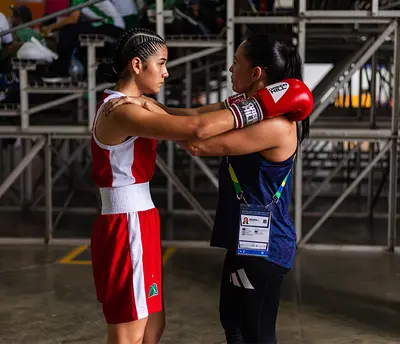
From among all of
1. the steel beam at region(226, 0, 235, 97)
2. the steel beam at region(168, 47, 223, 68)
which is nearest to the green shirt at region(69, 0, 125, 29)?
the steel beam at region(168, 47, 223, 68)

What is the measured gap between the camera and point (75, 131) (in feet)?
24.6

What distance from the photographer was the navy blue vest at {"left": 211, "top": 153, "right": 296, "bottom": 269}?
8.87ft

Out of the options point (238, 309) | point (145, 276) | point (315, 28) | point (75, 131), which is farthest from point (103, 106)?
point (315, 28)

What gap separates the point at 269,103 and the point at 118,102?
0.65 metres

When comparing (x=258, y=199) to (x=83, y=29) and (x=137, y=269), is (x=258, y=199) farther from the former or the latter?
(x=83, y=29)

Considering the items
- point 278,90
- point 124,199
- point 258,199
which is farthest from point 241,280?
point 278,90

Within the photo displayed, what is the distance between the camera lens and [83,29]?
7820 millimetres

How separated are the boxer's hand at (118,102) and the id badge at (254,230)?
65 centimetres

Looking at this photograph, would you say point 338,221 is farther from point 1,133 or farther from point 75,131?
point 1,133

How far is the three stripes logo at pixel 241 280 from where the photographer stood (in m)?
2.76

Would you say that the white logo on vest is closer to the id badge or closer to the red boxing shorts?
the id badge

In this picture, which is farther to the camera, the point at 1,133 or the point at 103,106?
the point at 1,133

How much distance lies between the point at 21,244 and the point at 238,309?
5.69m

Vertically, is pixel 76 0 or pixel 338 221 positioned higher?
pixel 76 0
